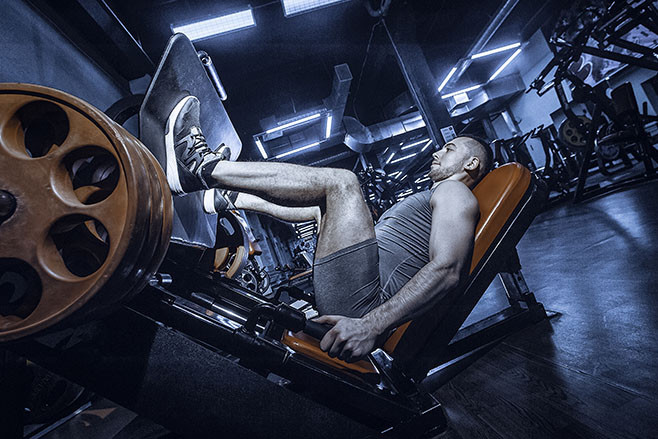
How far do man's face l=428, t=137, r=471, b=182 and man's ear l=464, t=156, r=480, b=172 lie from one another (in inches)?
0.8

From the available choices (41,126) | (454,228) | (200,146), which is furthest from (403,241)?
(41,126)

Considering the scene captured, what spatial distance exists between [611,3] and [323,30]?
157 inches

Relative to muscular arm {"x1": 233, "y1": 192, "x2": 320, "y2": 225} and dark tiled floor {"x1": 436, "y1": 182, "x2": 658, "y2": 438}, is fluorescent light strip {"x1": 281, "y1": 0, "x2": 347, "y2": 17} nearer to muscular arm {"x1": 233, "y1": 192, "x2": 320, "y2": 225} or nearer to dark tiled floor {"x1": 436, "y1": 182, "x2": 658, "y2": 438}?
muscular arm {"x1": 233, "y1": 192, "x2": 320, "y2": 225}

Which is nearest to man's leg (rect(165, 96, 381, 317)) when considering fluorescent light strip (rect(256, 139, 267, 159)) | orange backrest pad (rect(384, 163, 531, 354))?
orange backrest pad (rect(384, 163, 531, 354))

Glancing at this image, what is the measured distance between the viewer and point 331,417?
31.7 inches

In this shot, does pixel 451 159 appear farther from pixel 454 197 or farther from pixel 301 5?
pixel 301 5

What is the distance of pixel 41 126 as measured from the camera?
71 cm

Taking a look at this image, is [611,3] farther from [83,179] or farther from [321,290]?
[83,179]

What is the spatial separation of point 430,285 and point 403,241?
0.34 meters

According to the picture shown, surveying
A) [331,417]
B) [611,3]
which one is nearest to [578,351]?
[331,417]

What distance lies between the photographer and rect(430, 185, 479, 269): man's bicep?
40.8 inches

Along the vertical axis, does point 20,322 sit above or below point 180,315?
above

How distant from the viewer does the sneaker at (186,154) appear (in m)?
1.19

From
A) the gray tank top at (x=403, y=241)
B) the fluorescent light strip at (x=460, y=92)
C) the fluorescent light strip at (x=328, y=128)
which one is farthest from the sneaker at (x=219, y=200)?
the fluorescent light strip at (x=460, y=92)
